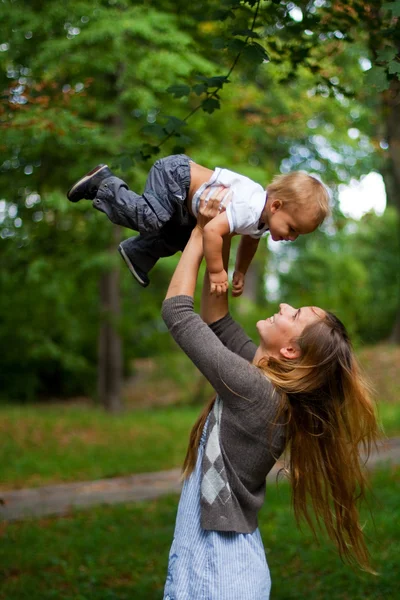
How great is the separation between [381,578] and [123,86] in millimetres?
7573

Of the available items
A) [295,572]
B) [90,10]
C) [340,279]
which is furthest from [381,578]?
[340,279]

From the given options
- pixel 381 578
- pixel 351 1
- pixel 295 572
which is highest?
pixel 351 1

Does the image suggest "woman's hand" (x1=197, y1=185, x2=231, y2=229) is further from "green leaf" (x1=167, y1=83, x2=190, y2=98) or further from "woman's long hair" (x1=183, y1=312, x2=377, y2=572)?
"green leaf" (x1=167, y1=83, x2=190, y2=98)

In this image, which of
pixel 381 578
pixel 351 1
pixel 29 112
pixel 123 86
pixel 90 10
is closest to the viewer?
pixel 351 1

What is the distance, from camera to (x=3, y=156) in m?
7.51

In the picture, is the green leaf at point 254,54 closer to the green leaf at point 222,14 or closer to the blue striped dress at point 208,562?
the green leaf at point 222,14

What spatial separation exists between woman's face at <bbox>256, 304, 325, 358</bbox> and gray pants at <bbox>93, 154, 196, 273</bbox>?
64 centimetres

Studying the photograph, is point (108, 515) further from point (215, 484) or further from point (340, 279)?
point (340, 279)

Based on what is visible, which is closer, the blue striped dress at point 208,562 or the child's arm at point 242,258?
the blue striped dress at point 208,562

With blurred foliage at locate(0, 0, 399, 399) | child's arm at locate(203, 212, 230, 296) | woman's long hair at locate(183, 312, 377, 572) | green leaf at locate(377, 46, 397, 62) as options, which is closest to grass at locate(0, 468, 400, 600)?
woman's long hair at locate(183, 312, 377, 572)

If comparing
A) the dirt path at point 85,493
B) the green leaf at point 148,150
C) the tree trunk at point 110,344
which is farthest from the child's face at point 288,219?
the tree trunk at point 110,344

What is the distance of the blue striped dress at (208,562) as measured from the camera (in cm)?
255

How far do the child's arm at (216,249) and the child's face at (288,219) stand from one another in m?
0.25

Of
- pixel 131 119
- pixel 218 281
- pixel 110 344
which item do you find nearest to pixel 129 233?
pixel 131 119
